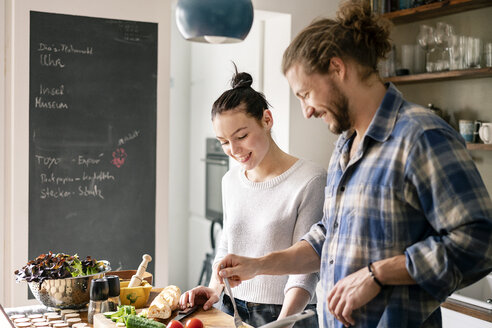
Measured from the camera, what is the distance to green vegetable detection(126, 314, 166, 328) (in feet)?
4.78

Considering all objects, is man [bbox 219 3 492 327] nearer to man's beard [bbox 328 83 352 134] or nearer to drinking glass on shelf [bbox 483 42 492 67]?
man's beard [bbox 328 83 352 134]

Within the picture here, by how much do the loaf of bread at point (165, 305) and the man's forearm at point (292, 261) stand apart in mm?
302

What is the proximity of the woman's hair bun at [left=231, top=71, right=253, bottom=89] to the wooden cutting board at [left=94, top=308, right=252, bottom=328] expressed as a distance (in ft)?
2.55

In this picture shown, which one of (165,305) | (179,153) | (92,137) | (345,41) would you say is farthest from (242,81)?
(179,153)

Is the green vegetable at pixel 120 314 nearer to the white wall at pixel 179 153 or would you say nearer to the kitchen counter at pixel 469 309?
the kitchen counter at pixel 469 309

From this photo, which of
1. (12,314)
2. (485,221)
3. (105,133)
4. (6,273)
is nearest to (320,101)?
(485,221)

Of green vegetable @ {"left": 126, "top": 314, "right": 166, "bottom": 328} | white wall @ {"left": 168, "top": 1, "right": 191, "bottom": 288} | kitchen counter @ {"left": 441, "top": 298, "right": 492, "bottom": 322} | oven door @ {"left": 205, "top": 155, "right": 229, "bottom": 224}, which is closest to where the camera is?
green vegetable @ {"left": 126, "top": 314, "right": 166, "bottom": 328}

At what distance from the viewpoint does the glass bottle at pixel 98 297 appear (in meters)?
1.64

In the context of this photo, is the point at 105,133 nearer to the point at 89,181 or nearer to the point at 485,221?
the point at 89,181

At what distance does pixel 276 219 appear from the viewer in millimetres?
1820

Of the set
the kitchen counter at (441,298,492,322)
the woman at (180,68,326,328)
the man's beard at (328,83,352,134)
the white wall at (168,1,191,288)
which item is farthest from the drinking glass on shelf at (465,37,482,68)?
the white wall at (168,1,191,288)

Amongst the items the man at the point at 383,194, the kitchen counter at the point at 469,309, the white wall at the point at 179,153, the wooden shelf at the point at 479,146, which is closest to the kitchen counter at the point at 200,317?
the man at the point at 383,194

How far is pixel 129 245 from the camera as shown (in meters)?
3.11

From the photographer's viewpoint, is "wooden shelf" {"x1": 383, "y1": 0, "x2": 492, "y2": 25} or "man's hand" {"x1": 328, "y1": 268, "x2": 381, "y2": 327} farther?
"wooden shelf" {"x1": 383, "y1": 0, "x2": 492, "y2": 25}
